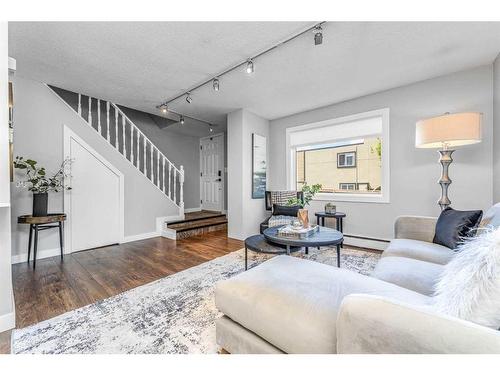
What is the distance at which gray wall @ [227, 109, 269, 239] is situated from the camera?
4.11 metres

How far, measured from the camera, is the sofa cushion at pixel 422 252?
1.72 meters

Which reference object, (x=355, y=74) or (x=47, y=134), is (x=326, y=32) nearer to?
(x=355, y=74)

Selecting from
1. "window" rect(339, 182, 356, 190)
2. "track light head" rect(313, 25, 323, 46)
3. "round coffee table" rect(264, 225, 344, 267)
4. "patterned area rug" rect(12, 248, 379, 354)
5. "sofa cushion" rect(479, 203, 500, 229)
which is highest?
"track light head" rect(313, 25, 323, 46)

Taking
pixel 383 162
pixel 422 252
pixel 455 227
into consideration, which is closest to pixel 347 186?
pixel 383 162

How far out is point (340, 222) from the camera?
3592 millimetres

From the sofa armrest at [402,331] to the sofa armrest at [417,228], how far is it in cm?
185

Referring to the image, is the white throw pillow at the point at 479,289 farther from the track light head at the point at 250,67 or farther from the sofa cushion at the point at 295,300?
the track light head at the point at 250,67

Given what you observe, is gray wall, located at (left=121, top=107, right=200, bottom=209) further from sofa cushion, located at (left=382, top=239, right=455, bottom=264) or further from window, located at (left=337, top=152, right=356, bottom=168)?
sofa cushion, located at (left=382, top=239, right=455, bottom=264)

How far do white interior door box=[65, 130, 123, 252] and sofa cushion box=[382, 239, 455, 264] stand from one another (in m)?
3.94

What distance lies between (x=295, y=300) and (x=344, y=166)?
3366 millimetres

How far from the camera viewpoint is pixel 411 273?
4.75ft

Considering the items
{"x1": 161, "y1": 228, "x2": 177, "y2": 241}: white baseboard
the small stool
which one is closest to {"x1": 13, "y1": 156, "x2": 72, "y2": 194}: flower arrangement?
the small stool

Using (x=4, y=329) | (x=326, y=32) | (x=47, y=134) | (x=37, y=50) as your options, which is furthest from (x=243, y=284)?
(x=47, y=134)

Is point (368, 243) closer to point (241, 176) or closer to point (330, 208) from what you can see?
Result: point (330, 208)
